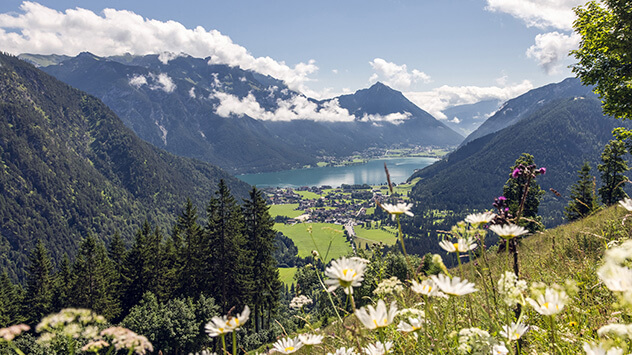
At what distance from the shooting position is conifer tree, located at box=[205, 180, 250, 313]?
2615cm

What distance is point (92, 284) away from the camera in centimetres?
2911

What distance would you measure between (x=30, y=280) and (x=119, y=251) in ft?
28.4

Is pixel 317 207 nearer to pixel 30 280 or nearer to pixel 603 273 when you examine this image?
pixel 30 280

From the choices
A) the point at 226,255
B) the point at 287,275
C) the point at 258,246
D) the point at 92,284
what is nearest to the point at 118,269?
the point at 92,284

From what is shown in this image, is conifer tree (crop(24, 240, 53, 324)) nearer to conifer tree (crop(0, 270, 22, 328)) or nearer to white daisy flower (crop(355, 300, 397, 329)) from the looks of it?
conifer tree (crop(0, 270, 22, 328))

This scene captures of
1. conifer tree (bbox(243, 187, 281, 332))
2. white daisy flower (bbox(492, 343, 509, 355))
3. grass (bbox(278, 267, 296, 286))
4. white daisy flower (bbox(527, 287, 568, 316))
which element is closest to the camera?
white daisy flower (bbox(527, 287, 568, 316))

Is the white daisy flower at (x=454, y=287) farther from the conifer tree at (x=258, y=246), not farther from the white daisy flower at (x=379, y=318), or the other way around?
the conifer tree at (x=258, y=246)

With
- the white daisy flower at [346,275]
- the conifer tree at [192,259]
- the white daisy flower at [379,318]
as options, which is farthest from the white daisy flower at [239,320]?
the conifer tree at [192,259]

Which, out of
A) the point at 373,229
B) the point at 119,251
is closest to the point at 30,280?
the point at 119,251

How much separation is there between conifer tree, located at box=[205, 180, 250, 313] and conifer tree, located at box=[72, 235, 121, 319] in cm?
1005

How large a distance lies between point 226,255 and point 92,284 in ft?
44.7

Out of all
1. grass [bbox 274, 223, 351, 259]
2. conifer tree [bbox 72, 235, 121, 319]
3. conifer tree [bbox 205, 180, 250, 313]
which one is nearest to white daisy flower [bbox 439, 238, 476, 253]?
conifer tree [bbox 205, 180, 250, 313]

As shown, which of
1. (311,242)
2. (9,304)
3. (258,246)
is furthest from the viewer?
(311,242)

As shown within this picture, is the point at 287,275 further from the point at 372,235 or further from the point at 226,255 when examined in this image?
the point at 226,255
